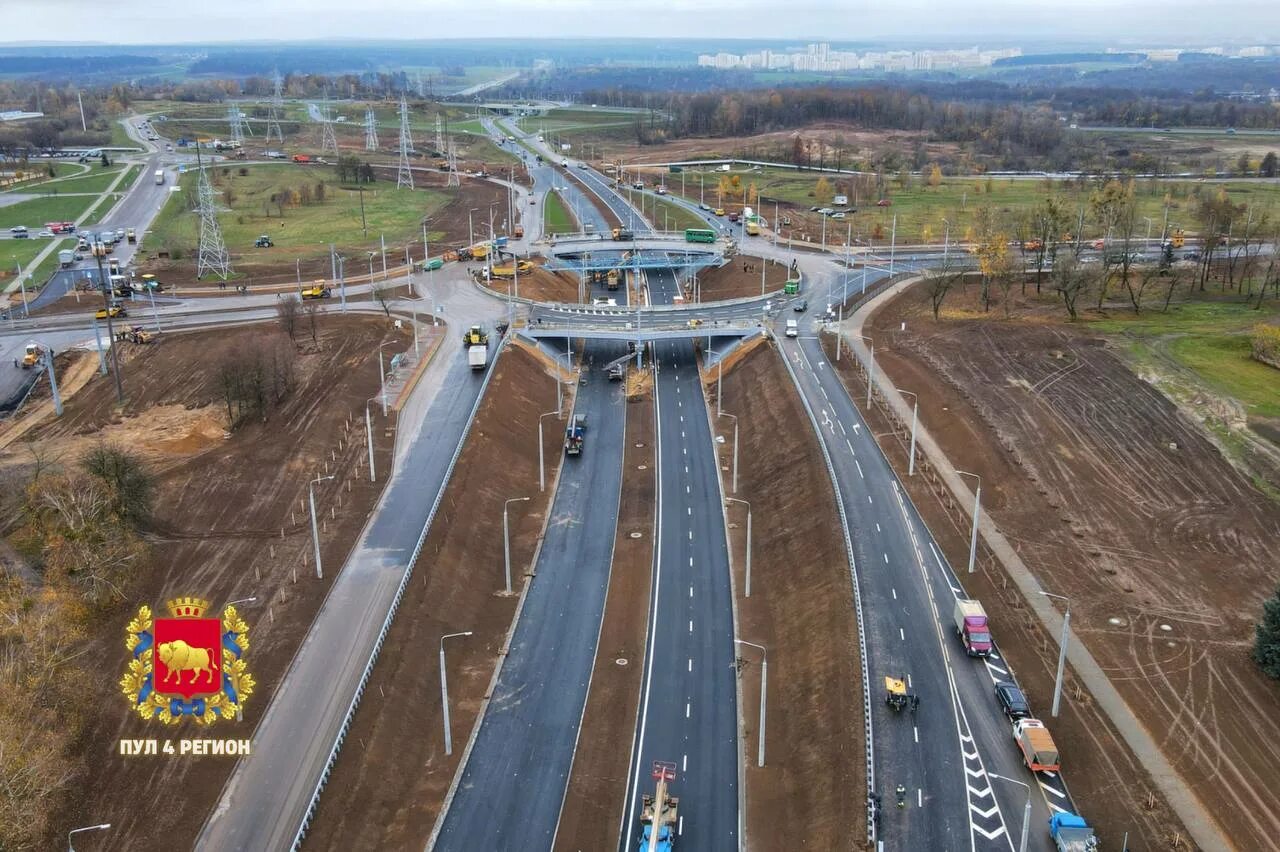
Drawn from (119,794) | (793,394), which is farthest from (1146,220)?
(119,794)

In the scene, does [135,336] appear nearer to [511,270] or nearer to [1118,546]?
[511,270]

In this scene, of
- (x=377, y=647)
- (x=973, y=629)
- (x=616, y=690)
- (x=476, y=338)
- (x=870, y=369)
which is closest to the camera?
(x=973, y=629)

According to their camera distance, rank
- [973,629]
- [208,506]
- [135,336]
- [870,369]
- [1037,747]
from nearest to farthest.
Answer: [1037,747] < [973,629] < [208,506] < [870,369] < [135,336]

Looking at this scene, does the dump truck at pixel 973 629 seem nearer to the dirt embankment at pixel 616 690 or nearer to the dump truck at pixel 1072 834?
the dump truck at pixel 1072 834

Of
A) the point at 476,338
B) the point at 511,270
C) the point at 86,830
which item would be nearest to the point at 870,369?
the point at 476,338

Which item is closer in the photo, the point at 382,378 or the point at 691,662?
the point at 691,662

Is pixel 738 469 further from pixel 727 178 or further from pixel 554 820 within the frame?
pixel 727 178
